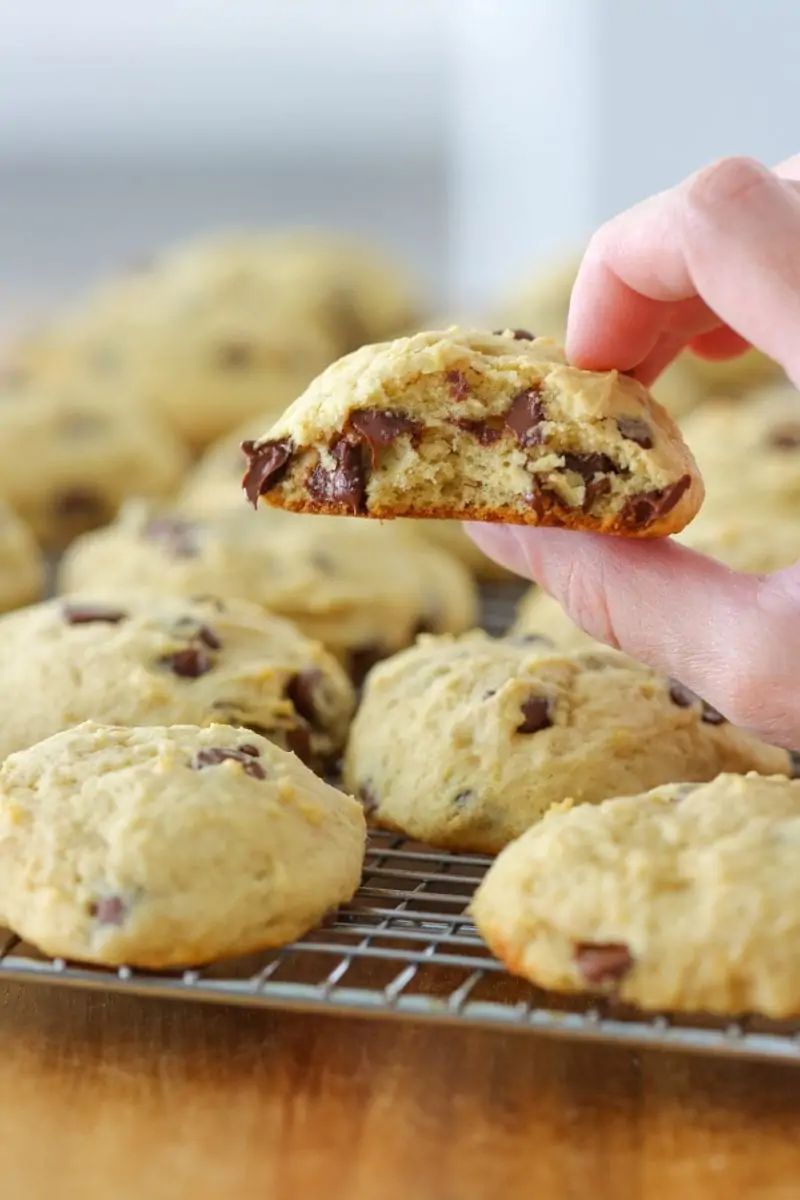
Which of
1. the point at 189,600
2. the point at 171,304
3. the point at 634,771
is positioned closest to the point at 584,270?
the point at 634,771

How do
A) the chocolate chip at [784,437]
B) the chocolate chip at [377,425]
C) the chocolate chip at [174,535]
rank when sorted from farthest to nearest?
the chocolate chip at [784,437] < the chocolate chip at [174,535] < the chocolate chip at [377,425]

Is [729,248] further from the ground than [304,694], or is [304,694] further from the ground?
[729,248]

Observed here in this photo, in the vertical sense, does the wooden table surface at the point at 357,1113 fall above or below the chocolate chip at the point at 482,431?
below

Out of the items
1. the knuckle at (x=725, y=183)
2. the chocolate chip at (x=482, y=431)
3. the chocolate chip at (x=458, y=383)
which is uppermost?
the knuckle at (x=725, y=183)

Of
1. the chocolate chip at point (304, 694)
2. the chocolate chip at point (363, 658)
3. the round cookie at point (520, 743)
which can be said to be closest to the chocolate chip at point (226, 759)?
the round cookie at point (520, 743)

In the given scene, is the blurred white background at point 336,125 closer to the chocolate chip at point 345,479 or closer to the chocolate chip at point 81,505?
the chocolate chip at point 81,505

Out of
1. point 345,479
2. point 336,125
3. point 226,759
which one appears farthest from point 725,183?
point 336,125

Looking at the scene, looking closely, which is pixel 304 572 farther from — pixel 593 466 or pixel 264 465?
pixel 593 466
